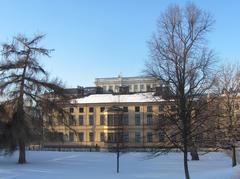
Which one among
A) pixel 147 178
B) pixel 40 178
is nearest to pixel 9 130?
pixel 40 178

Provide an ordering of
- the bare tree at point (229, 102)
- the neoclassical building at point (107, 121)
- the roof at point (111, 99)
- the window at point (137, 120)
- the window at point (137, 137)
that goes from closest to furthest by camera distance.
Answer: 1. the bare tree at point (229, 102)
2. the neoclassical building at point (107, 121)
3. the window at point (137, 137)
4. the window at point (137, 120)
5. the roof at point (111, 99)

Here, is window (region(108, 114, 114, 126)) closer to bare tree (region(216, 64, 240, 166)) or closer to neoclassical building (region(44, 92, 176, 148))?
neoclassical building (region(44, 92, 176, 148))

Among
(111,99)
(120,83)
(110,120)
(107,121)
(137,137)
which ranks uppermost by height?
(120,83)

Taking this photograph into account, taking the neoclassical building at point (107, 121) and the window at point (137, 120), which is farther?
the window at point (137, 120)

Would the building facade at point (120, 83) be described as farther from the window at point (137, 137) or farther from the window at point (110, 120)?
the window at point (110, 120)

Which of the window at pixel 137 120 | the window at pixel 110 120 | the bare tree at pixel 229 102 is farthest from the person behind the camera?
the window at pixel 137 120

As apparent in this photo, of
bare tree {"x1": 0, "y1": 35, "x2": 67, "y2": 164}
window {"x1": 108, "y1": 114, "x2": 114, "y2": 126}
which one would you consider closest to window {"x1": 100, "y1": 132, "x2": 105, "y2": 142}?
window {"x1": 108, "y1": 114, "x2": 114, "y2": 126}

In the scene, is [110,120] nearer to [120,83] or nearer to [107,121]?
[107,121]

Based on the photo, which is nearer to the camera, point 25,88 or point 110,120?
point 25,88

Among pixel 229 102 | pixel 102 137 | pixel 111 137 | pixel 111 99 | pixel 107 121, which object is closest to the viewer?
pixel 229 102

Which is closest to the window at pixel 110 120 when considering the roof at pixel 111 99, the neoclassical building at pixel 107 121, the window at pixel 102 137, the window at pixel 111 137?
the neoclassical building at pixel 107 121

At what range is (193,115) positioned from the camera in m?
29.9

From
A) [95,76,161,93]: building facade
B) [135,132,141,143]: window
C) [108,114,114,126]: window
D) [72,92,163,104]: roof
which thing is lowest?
[135,132,141,143]: window


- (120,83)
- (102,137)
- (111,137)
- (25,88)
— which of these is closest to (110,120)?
(111,137)
